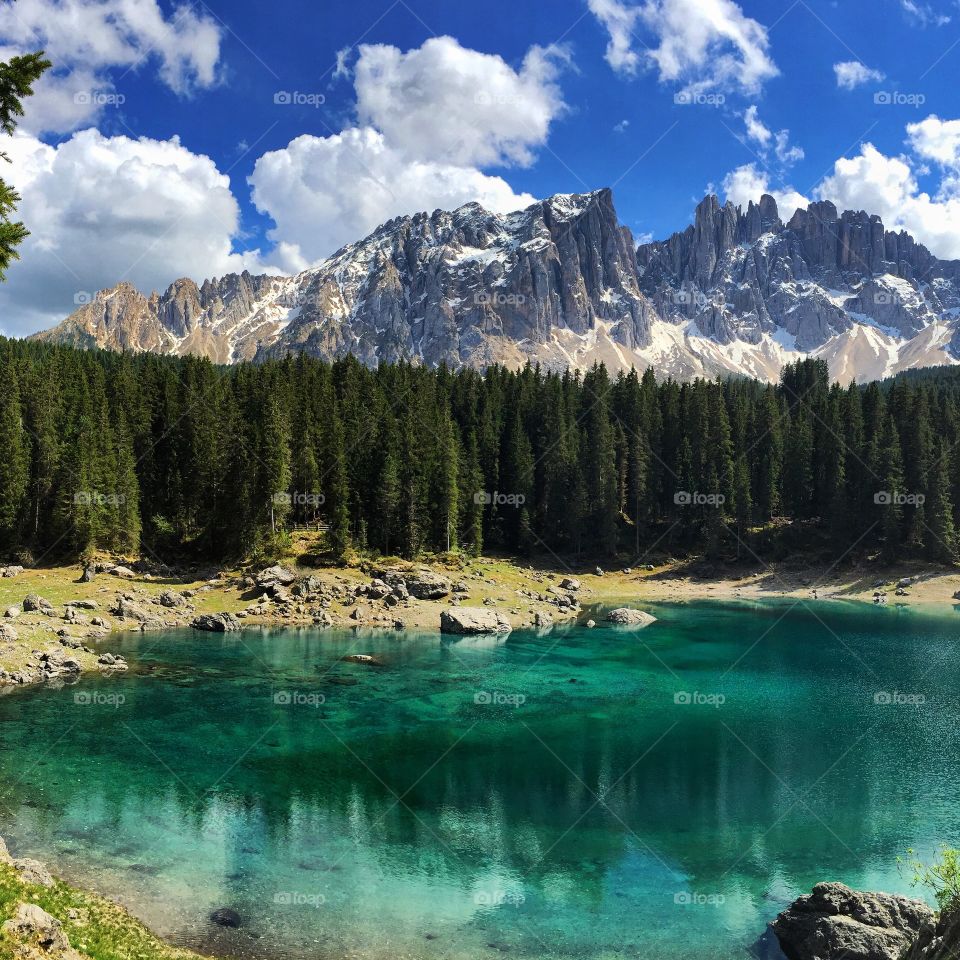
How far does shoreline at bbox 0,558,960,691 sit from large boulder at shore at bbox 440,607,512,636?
5.53 feet

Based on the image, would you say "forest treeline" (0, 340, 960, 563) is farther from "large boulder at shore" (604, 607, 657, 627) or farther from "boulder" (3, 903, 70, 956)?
"boulder" (3, 903, 70, 956)

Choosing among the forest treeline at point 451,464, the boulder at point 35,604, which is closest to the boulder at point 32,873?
the boulder at point 35,604

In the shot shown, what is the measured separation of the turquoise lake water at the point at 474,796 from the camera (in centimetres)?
2025

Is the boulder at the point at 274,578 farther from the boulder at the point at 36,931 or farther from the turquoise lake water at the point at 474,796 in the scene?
the boulder at the point at 36,931

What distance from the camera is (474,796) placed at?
2891 centimetres

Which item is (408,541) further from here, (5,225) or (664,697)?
(5,225)

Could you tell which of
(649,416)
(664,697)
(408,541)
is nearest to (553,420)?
(649,416)

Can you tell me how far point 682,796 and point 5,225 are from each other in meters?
30.9

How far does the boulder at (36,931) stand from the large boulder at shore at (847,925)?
17866 millimetres

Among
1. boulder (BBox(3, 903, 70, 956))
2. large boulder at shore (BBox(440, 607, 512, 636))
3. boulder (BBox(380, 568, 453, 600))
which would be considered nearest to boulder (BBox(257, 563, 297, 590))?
boulder (BBox(380, 568, 453, 600))

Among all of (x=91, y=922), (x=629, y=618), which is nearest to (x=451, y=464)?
(x=629, y=618)

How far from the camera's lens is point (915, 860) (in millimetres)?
23859

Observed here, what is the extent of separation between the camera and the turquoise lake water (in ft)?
66.4

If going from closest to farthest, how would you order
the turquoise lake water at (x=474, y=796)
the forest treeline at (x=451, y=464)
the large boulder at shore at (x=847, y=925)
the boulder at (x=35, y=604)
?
the large boulder at shore at (x=847, y=925) < the turquoise lake water at (x=474, y=796) < the boulder at (x=35, y=604) < the forest treeline at (x=451, y=464)
